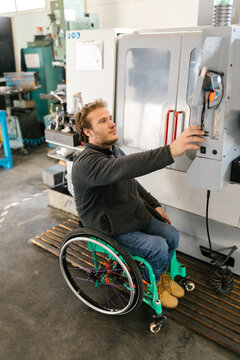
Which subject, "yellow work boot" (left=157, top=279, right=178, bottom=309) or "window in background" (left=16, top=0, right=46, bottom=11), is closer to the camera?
"yellow work boot" (left=157, top=279, right=178, bottom=309)

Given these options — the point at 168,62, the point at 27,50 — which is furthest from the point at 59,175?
the point at 27,50

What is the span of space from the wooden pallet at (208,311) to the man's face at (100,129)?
1.10 metres

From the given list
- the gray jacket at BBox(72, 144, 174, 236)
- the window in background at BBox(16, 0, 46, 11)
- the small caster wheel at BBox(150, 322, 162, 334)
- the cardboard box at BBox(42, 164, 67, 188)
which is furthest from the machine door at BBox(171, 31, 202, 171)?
the window in background at BBox(16, 0, 46, 11)

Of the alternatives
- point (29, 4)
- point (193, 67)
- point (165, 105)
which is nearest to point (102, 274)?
point (165, 105)

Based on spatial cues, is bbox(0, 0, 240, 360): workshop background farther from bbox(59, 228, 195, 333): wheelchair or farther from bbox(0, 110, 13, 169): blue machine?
bbox(0, 110, 13, 169): blue machine

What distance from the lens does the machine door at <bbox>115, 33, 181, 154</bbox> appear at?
1958 millimetres

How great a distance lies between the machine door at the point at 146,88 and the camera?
1958 mm

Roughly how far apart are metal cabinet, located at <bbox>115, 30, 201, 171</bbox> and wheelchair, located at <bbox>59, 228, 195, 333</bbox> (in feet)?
2.52

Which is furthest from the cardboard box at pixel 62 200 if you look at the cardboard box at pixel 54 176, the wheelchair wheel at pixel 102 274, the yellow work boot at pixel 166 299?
the yellow work boot at pixel 166 299

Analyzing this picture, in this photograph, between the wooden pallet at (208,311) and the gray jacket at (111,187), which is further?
the wooden pallet at (208,311)

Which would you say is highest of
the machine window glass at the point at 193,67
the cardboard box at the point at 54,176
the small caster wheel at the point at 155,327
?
the machine window glass at the point at 193,67

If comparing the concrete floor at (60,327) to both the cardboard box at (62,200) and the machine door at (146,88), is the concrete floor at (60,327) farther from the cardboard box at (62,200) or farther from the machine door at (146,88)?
the machine door at (146,88)

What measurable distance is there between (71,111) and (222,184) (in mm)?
1483

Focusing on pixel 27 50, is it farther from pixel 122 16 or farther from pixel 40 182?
pixel 40 182
